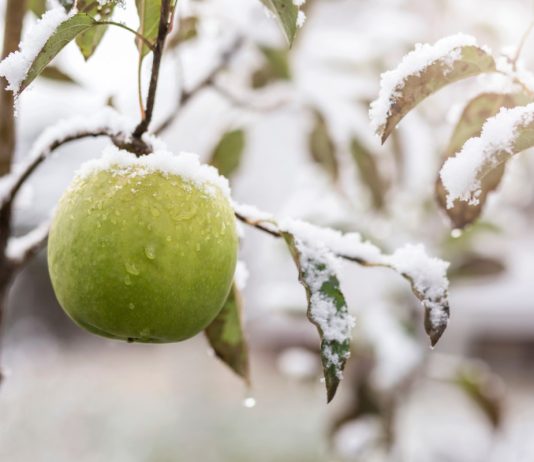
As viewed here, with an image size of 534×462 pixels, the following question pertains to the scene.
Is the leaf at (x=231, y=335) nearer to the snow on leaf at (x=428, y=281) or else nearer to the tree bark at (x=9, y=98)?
the snow on leaf at (x=428, y=281)

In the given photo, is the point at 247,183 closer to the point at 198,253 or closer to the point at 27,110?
the point at 27,110

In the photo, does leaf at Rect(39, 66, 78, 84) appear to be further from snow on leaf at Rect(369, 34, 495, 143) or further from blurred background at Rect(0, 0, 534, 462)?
snow on leaf at Rect(369, 34, 495, 143)

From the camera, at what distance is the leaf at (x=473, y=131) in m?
0.66

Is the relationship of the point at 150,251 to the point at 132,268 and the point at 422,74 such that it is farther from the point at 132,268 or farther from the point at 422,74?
the point at 422,74

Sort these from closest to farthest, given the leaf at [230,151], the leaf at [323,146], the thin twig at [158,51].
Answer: the thin twig at [158,51]
the leaf at [230,151]
the leaf at [323,146]

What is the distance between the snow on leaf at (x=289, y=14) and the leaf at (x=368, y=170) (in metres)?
0.89

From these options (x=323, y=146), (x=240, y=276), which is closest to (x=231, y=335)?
(x=240, y=276)

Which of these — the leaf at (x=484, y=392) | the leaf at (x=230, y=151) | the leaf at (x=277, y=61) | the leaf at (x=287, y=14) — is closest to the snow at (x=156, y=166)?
the leaf at (x=287, y=14)

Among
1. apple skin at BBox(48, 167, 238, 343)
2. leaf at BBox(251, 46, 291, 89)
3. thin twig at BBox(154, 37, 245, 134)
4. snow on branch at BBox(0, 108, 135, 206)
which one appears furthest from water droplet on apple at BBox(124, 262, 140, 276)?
leaf at BBox(251, 46, 291, 89)

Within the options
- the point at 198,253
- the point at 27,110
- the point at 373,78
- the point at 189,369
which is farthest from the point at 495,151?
the point at 189,369

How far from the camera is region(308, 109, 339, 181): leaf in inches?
52.2

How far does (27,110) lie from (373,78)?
832 millimetres

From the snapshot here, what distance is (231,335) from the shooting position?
2.14 ft

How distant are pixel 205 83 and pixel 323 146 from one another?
385mm
